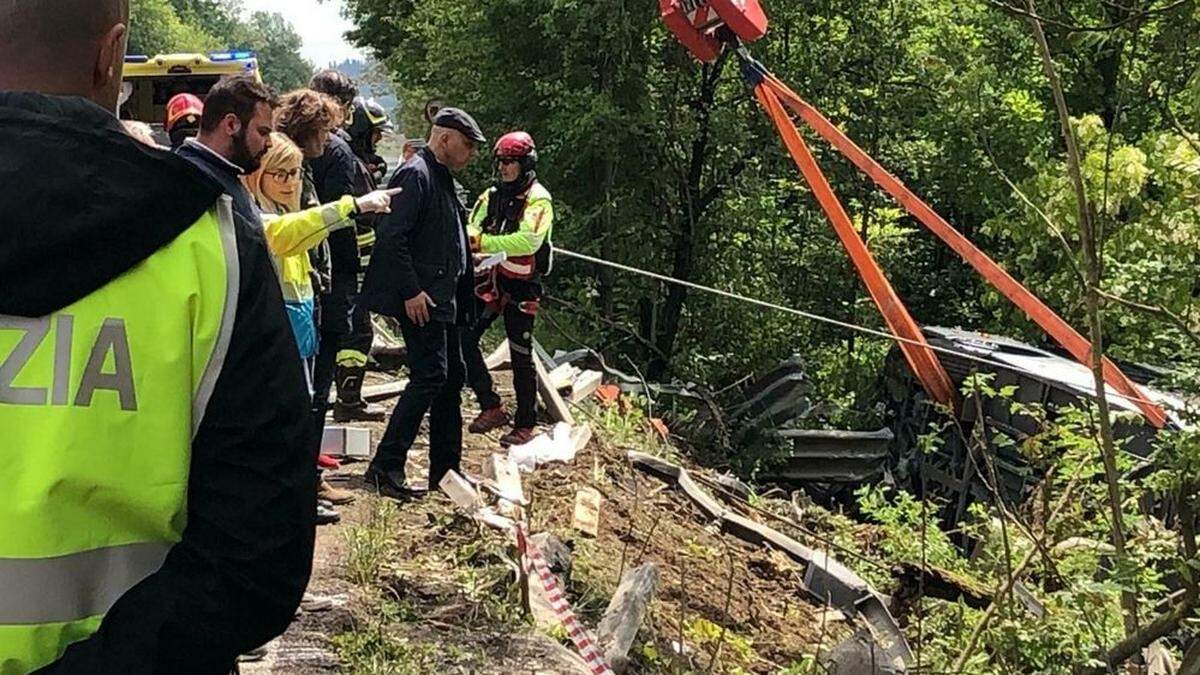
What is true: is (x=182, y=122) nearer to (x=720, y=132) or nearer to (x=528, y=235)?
(x=528, y=235)

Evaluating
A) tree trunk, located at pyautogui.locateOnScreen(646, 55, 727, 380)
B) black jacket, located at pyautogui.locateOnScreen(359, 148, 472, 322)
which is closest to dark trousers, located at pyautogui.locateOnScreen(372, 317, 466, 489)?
black jacket, located at pyautogui.locateOnScreen(359, 148, 472, 322)

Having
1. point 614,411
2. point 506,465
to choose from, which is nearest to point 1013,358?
point 614,411

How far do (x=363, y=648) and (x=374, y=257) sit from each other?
2089 millimetres

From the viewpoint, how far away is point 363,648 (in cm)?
434

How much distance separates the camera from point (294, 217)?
181 inches

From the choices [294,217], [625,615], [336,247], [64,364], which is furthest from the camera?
[336,247]

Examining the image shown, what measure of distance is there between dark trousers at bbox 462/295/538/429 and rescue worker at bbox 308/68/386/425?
1247 mm

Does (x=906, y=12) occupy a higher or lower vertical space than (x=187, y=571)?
higher

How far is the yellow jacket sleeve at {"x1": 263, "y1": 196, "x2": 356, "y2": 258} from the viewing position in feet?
14.9

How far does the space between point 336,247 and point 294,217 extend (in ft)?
4.85

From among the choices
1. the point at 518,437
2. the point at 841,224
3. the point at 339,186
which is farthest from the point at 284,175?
the point at 841,224

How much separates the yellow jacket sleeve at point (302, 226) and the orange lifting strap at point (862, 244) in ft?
10.6

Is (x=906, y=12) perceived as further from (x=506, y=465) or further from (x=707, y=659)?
(x=707, y=659)

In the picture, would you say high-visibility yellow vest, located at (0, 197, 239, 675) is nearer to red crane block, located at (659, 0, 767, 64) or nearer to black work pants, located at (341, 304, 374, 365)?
black work pants, located at (341, 304, 374, 365)
